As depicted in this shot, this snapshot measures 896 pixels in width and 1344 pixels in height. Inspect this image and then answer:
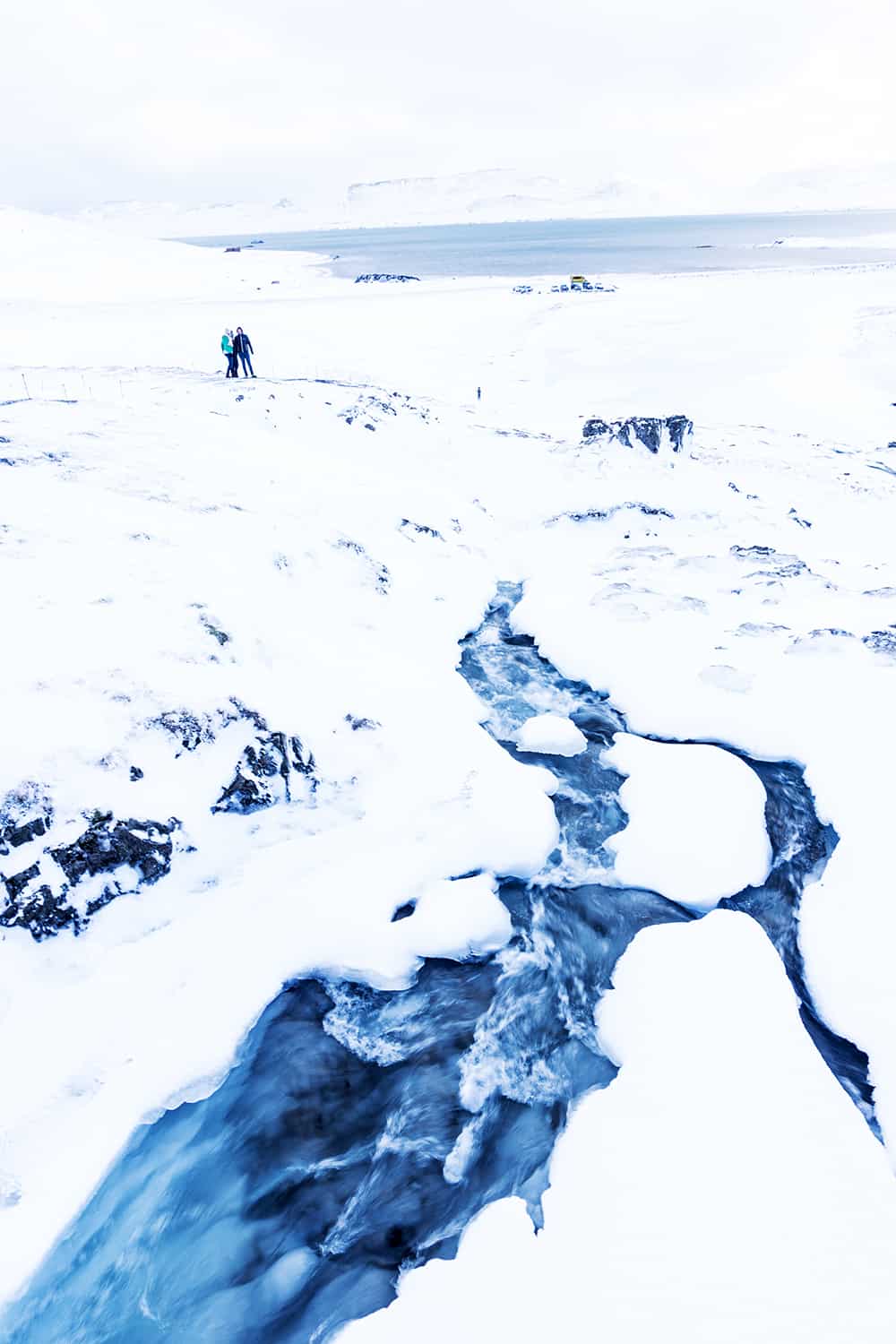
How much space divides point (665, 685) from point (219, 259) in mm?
88560

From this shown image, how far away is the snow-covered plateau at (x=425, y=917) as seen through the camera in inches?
178

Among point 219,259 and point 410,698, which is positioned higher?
point 219,259

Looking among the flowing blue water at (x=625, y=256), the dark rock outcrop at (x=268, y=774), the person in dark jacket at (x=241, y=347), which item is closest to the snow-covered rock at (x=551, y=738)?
the dark rock outcrop at (x=268, y=774)

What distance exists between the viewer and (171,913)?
21.5 ft

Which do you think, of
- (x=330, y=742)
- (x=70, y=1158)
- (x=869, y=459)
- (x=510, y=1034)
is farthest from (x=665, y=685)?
(x=869, y=459)

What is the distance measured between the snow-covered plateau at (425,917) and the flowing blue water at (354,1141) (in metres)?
0.02

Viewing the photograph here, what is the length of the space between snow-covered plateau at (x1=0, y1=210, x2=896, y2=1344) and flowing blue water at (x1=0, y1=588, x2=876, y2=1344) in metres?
0.02

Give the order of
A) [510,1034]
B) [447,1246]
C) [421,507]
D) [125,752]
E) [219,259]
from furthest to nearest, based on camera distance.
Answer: [219,259]
[421,507]
[125,752]
[510,1034]
[447,1246]

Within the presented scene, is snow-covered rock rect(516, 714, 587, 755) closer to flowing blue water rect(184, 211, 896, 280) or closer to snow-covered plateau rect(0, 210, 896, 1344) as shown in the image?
snow-covered plateau rect(0, 210, 896, 1344)

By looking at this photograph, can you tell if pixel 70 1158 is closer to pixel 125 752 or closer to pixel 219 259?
pixel 125 752

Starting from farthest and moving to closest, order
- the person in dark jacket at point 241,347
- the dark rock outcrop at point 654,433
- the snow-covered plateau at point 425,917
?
the person in dark jacket at point 241,347
the dark rock outcrop at point 654,433
the snow-covered plateau at point 425,917

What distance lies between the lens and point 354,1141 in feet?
17.7

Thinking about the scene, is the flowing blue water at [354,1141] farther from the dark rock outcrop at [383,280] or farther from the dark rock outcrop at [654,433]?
the dark rock outcrop at [383,280]

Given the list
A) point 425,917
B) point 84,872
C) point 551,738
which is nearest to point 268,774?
point 84,872
